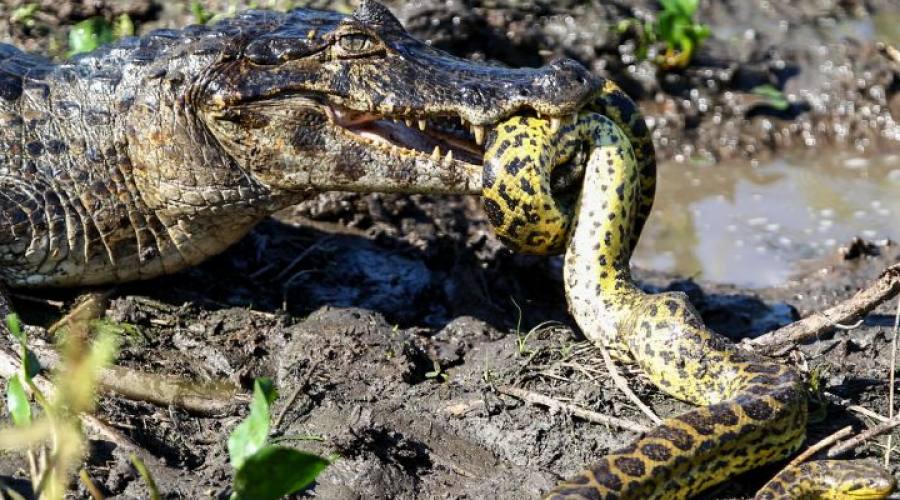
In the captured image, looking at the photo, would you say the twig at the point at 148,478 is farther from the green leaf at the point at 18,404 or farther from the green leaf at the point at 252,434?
the green leaf at the point at 18,404

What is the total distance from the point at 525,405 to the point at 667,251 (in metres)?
3.58

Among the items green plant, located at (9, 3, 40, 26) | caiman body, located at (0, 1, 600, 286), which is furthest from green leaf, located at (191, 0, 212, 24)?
caiman body, located at (0, 1, 600, 286)

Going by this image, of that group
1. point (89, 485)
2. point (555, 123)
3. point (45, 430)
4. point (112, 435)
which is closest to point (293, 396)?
point (112, 435)

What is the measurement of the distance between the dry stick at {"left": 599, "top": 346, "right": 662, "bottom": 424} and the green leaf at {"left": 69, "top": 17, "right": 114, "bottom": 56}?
4270mm

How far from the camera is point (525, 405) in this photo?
535 cm

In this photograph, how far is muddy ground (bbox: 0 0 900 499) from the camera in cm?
502

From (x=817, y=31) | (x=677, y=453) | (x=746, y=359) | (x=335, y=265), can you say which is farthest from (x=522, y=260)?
(x=817, y=31)

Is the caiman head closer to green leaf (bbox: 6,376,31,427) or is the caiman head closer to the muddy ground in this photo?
the muddy ground

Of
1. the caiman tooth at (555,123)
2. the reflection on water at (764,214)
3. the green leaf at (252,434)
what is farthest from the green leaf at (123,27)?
the green leaf at (252,434)

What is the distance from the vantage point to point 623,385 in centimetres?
534

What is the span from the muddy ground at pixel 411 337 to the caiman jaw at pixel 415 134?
87 cm

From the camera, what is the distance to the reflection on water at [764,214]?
8500mm

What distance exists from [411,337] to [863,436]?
84.4 inches

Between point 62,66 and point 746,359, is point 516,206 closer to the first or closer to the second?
point 746,359
